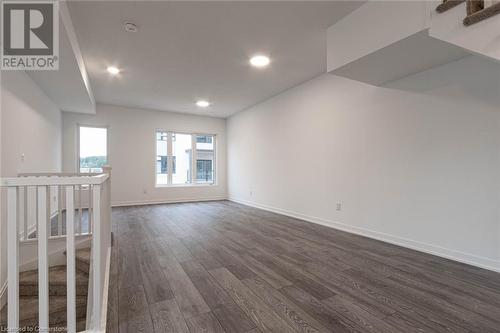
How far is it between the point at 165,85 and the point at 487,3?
14.2 feet

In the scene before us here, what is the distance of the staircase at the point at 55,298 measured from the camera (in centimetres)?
194

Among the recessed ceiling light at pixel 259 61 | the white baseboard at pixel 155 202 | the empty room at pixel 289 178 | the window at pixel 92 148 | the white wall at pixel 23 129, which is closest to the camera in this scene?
the empty room at pixel 289 178

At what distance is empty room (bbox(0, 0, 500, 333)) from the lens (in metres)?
1.61

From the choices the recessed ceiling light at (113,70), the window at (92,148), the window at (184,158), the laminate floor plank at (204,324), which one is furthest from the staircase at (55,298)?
the window at (184,158)

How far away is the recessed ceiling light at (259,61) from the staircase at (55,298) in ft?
10.6

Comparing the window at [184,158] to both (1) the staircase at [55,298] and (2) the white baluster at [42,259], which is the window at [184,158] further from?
(2) the white baluster at [42,259]

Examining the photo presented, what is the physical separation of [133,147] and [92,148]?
92 cm

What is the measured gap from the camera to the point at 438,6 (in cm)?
184

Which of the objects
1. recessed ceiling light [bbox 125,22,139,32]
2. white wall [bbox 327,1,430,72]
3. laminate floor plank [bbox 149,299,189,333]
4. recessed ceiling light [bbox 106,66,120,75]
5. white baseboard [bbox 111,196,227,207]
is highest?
recessed ceiling light [bbox 125,22,139,32]

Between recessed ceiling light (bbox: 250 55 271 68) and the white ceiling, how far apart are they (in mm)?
105

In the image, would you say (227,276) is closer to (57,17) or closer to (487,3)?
(57,17)

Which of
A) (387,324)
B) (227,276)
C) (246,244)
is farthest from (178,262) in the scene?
(387,324)

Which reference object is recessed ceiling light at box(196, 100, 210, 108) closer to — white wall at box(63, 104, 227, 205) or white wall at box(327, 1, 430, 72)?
white wall at box(63, 104, 227, 205)

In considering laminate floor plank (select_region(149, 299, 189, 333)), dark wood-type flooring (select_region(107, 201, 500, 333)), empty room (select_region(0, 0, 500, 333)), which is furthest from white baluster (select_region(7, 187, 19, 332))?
laminate floor plank (select_region(149, 299, 189, 333))
